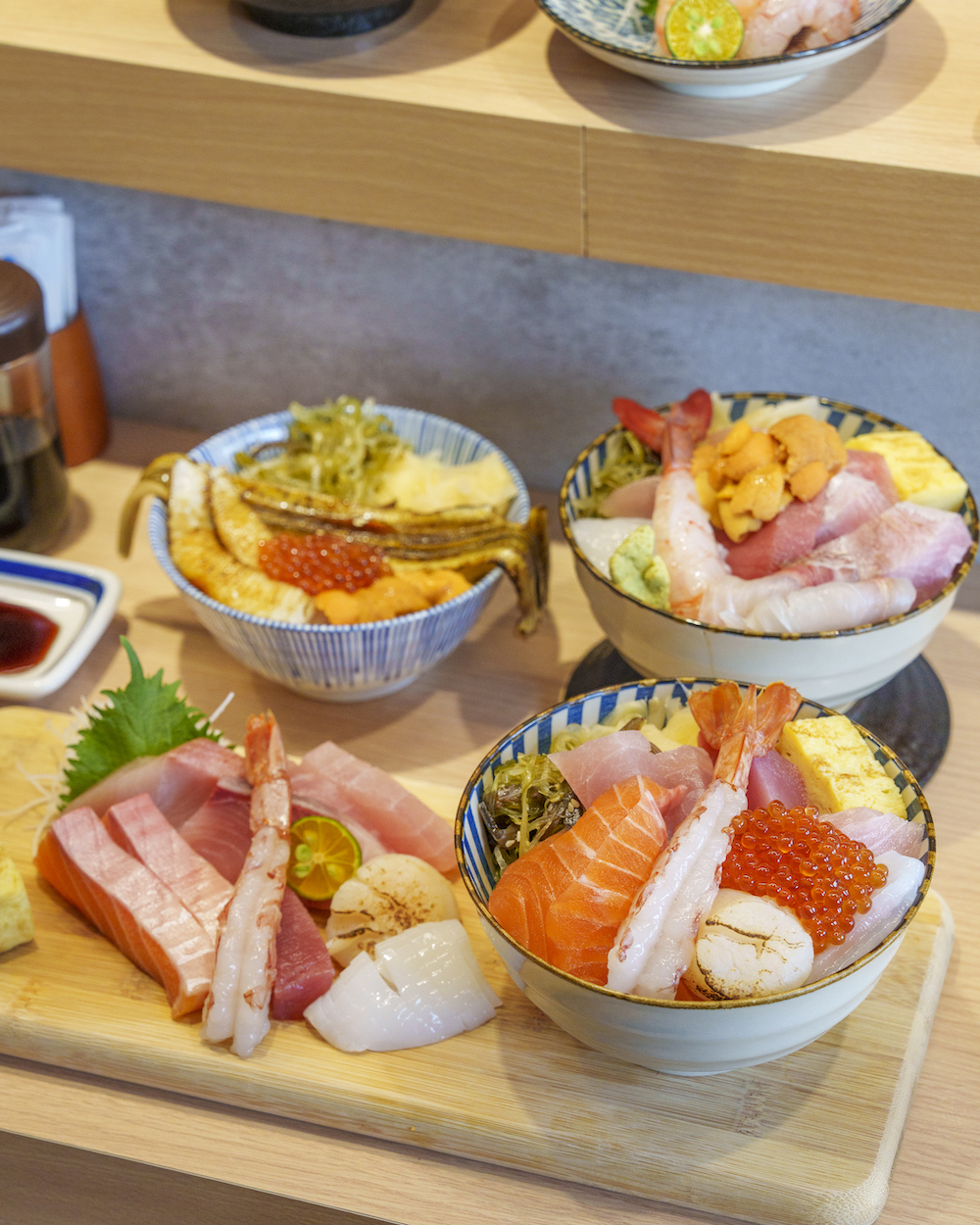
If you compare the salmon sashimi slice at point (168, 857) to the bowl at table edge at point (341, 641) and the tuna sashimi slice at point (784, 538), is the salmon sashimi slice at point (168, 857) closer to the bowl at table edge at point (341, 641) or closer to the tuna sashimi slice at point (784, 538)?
the bowl at table edge at point (341, 641)

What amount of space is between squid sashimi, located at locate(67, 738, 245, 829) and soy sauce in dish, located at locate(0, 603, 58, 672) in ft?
1.02

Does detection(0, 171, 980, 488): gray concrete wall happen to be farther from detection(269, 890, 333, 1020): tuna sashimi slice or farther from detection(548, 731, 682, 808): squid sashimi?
detection(269, 890, 333, 1020): tuna sashimi slice

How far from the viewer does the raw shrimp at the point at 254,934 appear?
0.94m

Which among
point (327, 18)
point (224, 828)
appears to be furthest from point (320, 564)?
point (327, 18)

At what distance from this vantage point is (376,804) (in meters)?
1.11

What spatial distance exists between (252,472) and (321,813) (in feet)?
1.72

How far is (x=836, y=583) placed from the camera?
1.06m

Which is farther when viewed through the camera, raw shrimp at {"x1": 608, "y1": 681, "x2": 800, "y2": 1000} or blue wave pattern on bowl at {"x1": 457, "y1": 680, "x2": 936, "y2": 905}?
blue wave pattern on bowl at {"x1": 457, "y1": 680, "x2": 936, "y2": 905}

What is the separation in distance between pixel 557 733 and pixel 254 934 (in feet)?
0.96

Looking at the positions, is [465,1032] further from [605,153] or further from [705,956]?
[605,153]

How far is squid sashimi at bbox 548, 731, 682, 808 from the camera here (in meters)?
0.91

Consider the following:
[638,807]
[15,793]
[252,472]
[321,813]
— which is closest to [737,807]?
[638,807]

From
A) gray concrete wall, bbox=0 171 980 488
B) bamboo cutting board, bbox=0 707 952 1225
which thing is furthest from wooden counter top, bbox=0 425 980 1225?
gray concrete wall, bbox=0 171 980 488

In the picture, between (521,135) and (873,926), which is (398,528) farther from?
(873,926)
